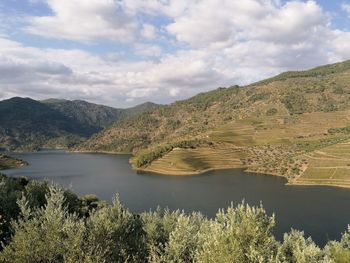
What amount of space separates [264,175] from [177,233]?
167 metres

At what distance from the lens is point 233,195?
463 ft

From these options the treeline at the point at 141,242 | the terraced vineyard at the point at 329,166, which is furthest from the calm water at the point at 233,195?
the treeline at the point at 141,242

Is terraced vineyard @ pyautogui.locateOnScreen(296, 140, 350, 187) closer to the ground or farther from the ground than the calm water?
farther from the ground

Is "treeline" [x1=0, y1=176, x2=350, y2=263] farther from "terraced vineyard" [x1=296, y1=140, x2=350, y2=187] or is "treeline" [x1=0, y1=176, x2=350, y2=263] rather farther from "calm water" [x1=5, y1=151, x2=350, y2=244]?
"terraced vineyard" [x1=296, y1=140, x2=350, y2=187]

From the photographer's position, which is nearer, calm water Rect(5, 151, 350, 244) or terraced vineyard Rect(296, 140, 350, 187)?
calm water Rect(5, 151, 350, 244)

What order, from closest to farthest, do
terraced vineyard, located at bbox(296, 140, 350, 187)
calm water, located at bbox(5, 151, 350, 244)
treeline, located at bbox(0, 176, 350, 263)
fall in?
1. treeline, located at bbox(0, 176, 350, 263)
2. calm water, located at bbox(5, 151, 350, 244)
3. terraced vineyard, located at bbox(296, 140, 350, 187)

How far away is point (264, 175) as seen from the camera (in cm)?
18938

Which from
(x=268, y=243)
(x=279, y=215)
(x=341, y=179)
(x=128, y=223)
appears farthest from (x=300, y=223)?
(x=268, y=243)

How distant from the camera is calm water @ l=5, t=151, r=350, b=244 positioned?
103 m

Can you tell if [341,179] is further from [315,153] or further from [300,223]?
[300,223]

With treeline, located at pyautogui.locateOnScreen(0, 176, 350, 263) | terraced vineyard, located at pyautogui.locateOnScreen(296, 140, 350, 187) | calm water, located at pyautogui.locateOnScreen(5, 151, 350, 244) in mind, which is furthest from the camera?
terraced vineyard, located at pyautogui.locateOnScreen(296, 140, 350, 187)

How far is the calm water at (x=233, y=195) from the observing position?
103 meters

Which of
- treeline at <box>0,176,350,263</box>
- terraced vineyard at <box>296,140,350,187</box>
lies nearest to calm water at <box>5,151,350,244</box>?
terraced vineyard at <box>296,140,350,187</box>

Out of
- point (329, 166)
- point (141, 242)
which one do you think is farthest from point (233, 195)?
point (141, 242)
